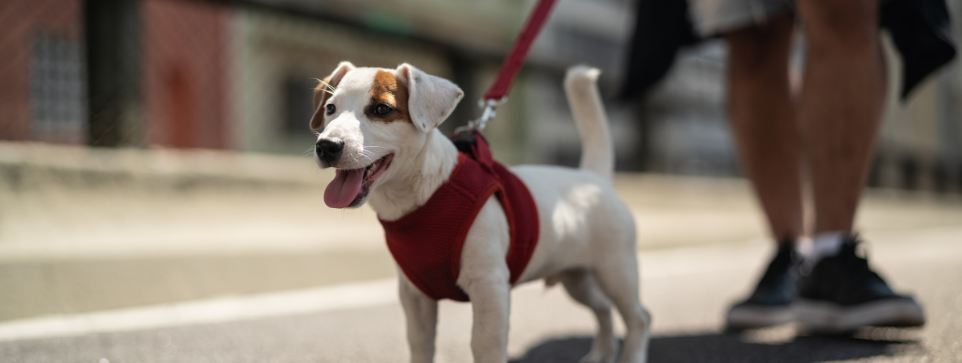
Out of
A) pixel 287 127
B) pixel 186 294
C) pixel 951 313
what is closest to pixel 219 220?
pixel 186 294

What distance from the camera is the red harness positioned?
1313mm

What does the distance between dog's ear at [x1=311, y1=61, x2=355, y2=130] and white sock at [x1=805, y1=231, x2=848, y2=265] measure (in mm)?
1428

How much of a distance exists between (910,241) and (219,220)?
6.59 metres

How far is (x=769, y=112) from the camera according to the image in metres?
2.47

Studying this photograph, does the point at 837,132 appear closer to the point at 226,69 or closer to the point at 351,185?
the point at 351,185

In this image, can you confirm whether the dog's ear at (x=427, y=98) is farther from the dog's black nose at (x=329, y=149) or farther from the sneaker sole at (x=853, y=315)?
the sneaker sole at (x=853, y=315)

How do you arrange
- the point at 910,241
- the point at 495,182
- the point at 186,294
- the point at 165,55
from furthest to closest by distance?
1. the point at 910,241
2. the point at 165,55
3. the point at 186,294
4. the point at 495,182

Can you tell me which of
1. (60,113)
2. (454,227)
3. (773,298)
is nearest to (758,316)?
(773,298)

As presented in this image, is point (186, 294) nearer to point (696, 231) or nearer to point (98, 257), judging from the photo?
point (98, 257)

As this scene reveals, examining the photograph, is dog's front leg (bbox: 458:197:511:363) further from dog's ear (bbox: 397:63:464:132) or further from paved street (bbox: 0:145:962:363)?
paved street (bbox: 0:145:962:363)

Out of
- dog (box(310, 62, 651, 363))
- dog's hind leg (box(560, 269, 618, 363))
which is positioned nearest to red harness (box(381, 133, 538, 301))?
dog (box(310, 62, 651, 363))

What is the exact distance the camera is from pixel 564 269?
5.17 ft

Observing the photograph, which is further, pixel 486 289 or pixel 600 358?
pixel 600 358

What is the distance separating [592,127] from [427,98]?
679 mm
